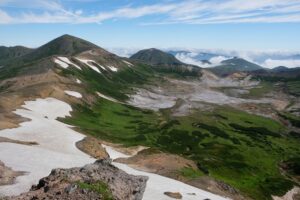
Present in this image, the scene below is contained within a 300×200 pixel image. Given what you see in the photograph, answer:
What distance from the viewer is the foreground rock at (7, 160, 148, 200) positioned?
34.8 metres

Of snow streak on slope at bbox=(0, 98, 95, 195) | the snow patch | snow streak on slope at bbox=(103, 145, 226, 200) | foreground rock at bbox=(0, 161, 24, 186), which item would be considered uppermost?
foreground rock at bbox=(0, 161, 24, 186)

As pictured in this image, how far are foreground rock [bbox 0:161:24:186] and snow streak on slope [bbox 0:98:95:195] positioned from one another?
778 mm

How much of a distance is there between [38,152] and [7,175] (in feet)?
56.2

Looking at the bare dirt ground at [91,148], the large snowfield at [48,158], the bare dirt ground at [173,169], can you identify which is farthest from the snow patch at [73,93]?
the bare dirt ground at [173,169]

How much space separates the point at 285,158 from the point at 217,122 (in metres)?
53.2

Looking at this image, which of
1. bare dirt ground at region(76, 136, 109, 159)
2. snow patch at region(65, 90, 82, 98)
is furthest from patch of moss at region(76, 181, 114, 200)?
snow patch at region(65, 90, 82, 98)

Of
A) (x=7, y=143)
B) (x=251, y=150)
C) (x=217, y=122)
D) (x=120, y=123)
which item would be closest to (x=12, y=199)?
(x=7, y=143)

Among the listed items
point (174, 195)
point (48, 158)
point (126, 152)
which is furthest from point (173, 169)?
point (48, 158)

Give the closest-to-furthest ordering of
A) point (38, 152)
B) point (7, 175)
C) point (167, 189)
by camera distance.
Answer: point (7, 175), point (167, 189), point (38, 152)

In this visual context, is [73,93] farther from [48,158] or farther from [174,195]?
[174,195]

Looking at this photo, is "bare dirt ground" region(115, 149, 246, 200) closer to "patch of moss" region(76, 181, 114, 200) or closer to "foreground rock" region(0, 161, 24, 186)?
"foreground rock" region(0, 161, 24, 186)

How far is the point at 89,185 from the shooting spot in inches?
1409

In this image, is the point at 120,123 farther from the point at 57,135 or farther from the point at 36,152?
the point at 36,152

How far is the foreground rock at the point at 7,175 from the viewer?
1892 inches
